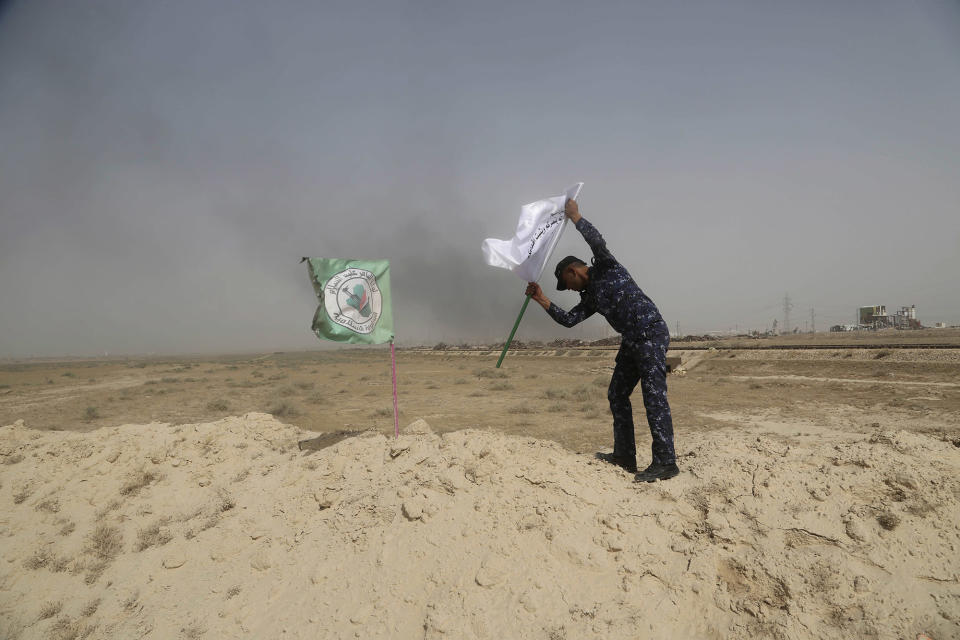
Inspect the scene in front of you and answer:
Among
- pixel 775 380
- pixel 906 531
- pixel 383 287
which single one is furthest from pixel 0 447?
pixel 775 380

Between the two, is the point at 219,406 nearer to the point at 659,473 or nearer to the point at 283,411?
the point at 283,411

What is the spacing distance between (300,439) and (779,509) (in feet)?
18.8

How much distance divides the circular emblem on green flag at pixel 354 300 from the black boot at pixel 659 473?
13.1ft

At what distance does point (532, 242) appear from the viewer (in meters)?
4.16

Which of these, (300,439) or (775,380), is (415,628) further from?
(775,380)

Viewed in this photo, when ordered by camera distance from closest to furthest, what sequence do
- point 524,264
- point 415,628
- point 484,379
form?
point 415,628 < point 524,264 < point 484,379

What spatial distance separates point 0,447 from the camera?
6270mm

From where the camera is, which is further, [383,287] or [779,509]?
[383,287]

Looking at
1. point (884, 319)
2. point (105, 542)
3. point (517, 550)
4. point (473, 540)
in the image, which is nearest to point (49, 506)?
point (105, 542)

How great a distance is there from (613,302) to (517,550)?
2007 millimetres

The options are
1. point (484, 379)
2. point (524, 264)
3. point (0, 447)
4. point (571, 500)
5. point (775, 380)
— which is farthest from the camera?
point (484, 379)

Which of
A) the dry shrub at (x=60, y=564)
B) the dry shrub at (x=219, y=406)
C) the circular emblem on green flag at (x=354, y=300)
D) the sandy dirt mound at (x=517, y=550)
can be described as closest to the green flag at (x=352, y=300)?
the circular emblem on green flag at (x=354, y=300)

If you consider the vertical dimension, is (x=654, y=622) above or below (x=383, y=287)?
below

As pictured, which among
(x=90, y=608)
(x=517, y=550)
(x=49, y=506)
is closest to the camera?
(x=517, y=550)
